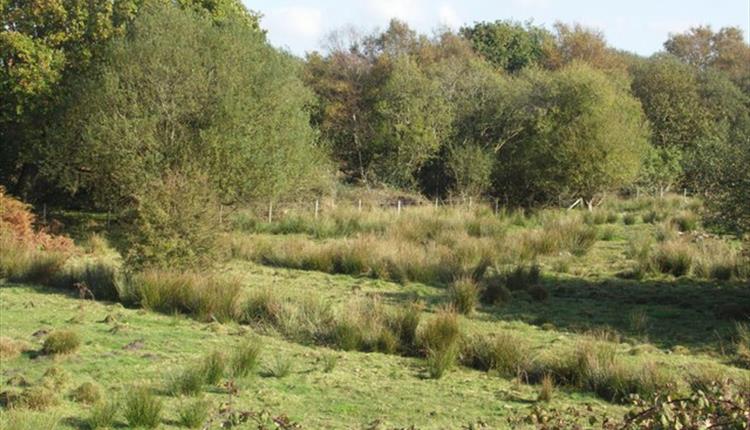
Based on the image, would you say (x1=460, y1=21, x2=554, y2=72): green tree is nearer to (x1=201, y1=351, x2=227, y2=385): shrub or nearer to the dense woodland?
the dense woodland

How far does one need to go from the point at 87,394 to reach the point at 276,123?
17867 millimetres

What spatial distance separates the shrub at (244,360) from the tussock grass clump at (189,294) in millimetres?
3094

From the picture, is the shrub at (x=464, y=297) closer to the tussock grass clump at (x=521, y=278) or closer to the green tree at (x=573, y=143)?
the tussock grass clump at (x=521, y=278)

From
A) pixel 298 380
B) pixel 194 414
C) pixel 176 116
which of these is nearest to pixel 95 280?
pixel 298 380

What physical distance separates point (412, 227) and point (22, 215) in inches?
382

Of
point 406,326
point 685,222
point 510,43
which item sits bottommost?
point 406,326

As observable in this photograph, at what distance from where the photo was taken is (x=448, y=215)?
25125mm

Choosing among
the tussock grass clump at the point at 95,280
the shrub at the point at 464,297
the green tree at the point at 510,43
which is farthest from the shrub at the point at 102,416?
the green tree at the point at 510,43

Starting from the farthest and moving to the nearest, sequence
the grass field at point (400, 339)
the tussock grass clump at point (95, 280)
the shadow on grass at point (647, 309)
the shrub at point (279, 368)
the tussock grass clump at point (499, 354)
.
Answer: the tussock grass clump at point (95, 280)
the shadow on grass at point (647, 309)
the tussock grass clump at point (499, 354)
the shrub at point (279, 368)
the grass field at point (400, 339)

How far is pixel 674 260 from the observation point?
17.2 meters

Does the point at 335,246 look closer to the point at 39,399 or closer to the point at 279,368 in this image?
the point at 279,368

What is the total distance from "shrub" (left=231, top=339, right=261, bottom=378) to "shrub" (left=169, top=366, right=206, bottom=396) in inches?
24.6

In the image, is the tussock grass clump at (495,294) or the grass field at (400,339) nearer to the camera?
the grass field at (400,339)

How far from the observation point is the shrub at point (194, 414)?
22.2 ft
